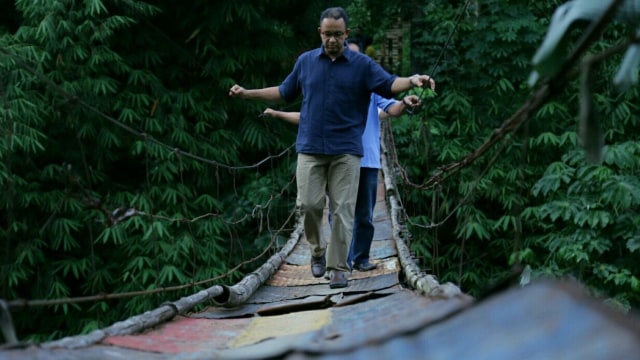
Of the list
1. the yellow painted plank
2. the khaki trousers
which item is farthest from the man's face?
the yellow painted plank

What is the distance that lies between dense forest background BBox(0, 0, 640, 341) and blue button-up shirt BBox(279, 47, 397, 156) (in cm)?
223

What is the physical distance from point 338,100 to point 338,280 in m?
0.54

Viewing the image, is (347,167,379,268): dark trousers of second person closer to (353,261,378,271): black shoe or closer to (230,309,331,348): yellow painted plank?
(353,261,378,271): black shoe

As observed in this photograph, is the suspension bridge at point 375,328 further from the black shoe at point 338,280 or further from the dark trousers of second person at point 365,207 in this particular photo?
the dark trousers of second person at point 365,207

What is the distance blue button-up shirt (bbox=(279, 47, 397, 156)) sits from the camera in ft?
7.52

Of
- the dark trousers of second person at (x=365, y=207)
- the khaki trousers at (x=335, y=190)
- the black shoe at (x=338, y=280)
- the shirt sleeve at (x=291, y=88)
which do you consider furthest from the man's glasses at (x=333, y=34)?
the black shoe at (x=338, y=280)

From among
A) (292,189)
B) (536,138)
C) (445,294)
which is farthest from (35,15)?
(445,294)

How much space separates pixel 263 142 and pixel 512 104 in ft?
6.50

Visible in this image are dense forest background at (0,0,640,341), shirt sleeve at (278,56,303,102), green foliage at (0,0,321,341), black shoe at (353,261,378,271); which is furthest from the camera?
green foliage at (0,0,321,341)

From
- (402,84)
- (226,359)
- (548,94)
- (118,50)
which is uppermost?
(118,50)

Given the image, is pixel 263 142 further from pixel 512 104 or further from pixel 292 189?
pixel 512 104

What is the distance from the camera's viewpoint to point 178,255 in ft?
16.9

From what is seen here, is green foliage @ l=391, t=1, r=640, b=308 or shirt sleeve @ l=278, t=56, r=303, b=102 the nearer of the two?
shirt sleeve @ l=278, t=56, r=303, b=102

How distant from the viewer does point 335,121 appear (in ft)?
7.51
